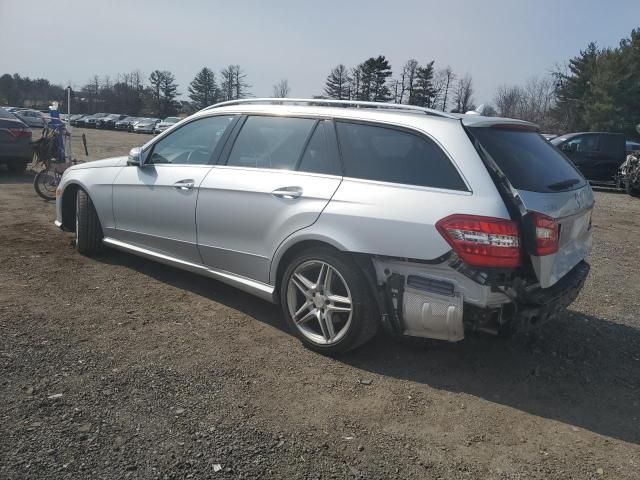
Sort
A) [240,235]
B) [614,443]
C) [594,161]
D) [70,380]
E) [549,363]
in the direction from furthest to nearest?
[594,161]
[240,235]
[549,363]
[70,380]
[614,443]

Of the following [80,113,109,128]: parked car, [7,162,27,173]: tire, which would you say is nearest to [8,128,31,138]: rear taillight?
[7,162,27,173]: tire

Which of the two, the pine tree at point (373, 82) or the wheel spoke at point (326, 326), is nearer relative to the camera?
the wheel spoke at point (326, 326)

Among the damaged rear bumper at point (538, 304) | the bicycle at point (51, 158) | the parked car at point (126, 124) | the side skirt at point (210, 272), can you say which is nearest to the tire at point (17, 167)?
the bicycle at point (51, 158)

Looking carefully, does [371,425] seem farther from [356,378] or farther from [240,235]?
[240,235]

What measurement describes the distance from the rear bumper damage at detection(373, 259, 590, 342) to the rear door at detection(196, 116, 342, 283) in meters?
0.74

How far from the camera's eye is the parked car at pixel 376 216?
2.99m

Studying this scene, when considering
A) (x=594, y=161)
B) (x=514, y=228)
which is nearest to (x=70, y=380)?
(x=514, y=228)

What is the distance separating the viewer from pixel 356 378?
3324mm

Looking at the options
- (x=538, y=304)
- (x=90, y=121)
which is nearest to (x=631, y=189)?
(x=538, y=304)

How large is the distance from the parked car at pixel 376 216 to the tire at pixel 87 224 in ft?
3.58

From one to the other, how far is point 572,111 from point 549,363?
5516 cm

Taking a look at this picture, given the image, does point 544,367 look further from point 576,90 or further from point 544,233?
point 576,90

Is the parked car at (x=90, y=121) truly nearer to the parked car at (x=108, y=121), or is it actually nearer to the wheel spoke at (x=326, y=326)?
the parked car at (x=108, y=121)

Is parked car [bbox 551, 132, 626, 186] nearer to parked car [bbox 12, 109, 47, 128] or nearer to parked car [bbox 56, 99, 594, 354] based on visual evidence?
parked car [bbox 56, 99, 594, 354]
